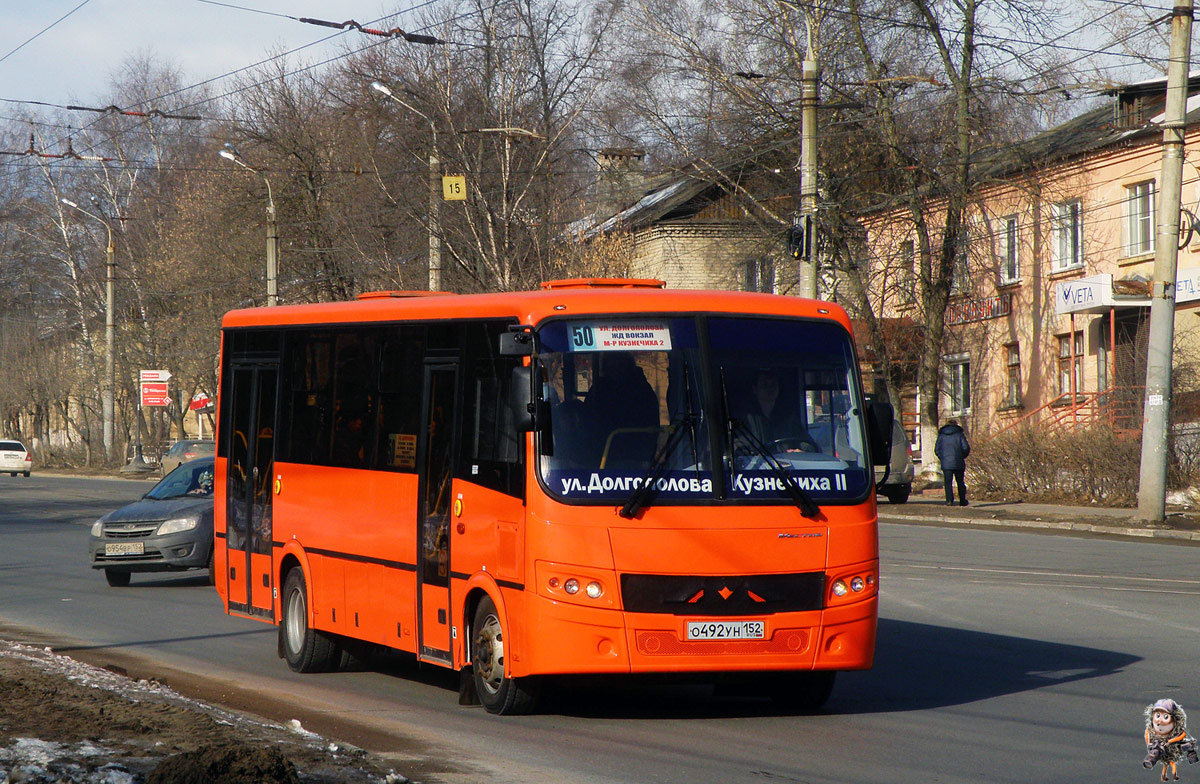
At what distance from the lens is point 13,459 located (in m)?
62.3

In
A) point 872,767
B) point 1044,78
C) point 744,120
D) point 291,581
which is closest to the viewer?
point 872,767

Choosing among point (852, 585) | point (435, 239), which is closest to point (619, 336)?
point (852, 585)

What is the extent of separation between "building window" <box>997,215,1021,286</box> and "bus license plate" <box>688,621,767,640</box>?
35.4 m

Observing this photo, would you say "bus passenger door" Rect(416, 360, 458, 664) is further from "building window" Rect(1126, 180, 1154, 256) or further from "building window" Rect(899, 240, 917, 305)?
"building window" Rect(1126, 180, 1154, 256)

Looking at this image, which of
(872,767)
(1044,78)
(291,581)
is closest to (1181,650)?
(872,767)

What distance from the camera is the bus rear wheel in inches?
425

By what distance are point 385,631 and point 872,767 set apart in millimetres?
3845

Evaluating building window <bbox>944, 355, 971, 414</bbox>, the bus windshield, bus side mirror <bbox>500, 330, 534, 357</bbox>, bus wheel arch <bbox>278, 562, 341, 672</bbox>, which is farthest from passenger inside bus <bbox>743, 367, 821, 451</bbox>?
building window <bbox>944, 355, 971, 414</bbox>

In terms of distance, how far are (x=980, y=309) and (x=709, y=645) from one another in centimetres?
3676

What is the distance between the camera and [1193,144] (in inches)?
1391

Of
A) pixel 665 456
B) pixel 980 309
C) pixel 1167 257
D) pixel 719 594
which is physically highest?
pixel 980 309

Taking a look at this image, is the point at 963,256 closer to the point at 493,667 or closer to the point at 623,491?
the point at 493,667

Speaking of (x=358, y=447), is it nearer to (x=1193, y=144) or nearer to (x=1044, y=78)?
(x=1044, y=78)

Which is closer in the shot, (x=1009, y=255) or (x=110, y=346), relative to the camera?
(x=1009, y=255)
